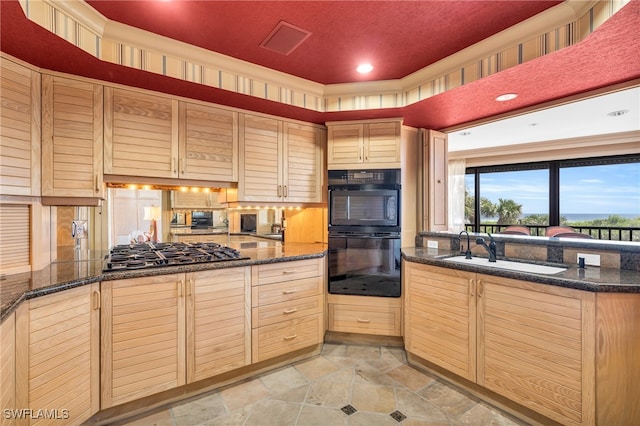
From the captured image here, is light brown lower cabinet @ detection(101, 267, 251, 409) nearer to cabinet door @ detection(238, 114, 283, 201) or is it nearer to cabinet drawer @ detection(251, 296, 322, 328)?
cabinet drawer @ detection(251, 296, 322, 328)

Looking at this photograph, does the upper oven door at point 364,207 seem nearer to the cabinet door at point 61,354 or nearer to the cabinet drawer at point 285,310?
the cabinet drawer at point 285,310

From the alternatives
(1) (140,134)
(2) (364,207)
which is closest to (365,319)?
(2) (364,207)

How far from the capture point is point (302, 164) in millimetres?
2914

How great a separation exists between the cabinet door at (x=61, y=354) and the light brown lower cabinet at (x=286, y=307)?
0.96m

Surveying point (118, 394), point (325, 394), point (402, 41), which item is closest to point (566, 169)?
point (402, 41)

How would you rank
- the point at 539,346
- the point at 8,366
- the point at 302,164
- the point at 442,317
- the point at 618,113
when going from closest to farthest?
the point at 8,366
the point at 539,346
the point at 442,317
the point at 302,164
the point at 618,113

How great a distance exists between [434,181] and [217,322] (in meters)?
2.47

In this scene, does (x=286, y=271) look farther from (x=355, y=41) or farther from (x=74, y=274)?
(x=355, y=41)

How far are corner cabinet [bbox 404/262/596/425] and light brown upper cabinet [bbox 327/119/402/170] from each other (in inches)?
43.2

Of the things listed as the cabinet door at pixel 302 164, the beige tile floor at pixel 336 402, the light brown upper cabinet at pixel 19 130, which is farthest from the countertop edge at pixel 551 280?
the light brown upper cabinet at pixel 19 130

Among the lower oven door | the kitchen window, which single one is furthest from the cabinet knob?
the kitchen window

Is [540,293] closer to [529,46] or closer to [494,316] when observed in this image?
[494,316]

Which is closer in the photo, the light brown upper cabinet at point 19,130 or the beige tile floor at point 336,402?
the light brown upper cabinet at point 19,130

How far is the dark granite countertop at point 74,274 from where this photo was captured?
135 cm
